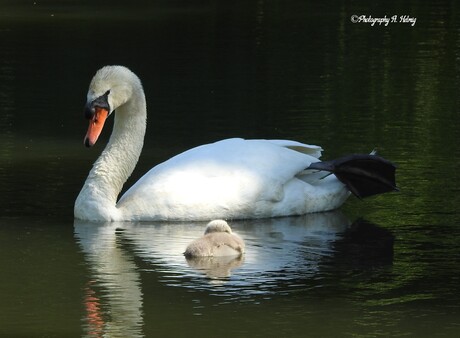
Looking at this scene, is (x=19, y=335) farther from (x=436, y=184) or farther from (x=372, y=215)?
(x=436, y=184)

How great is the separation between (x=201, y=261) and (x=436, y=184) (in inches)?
133

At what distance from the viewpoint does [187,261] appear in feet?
35.1

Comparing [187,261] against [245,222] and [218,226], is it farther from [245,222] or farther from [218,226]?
[245,222]

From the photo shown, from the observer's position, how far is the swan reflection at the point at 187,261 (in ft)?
31.3

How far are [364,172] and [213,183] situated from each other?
4.68 ft

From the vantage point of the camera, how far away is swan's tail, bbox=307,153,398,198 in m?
12.7

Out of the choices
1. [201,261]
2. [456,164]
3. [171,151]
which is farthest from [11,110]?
[201,261]

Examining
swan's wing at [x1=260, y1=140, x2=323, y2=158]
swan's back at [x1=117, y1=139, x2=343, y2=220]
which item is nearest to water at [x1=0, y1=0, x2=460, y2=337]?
swan's back at [x1=117, y1=139, x2=343, y2=220]

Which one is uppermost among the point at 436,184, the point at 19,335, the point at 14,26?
the point at 14,26

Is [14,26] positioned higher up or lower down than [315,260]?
higher up

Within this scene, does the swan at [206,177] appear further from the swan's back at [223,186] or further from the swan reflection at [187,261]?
the swan reflection at [187,261]

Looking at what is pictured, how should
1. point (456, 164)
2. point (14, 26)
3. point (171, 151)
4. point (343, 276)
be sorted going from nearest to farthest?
point (343, 276) → point (456, 164) → point (171, 151) → point (14, 26)

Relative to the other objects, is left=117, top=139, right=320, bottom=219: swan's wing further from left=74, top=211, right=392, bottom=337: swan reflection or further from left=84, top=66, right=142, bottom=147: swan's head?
left=84, top=66, right=142, bottom=147: swan's head

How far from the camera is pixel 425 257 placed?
1073 centimetres
